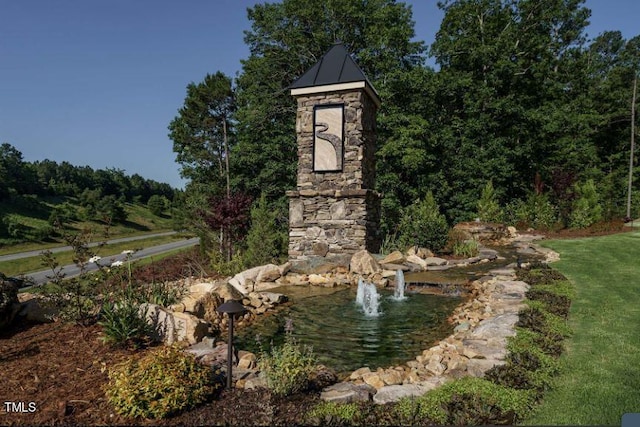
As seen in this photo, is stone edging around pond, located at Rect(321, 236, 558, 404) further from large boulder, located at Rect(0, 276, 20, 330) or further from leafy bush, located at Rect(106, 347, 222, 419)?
large boulder, located at Rect(0, 276, 20, 330)

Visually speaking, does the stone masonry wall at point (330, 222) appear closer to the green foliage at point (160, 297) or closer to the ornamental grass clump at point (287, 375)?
the green foliage at point (160, 297)

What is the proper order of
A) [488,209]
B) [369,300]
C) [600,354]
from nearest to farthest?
[600,354] → [369,300] → [488,209]

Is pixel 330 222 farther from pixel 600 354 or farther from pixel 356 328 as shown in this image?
pixel 600 354

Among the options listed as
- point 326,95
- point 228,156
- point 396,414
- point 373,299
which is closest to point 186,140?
point 228,156

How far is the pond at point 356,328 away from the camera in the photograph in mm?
4806

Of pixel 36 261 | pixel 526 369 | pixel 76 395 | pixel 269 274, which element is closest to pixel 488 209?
pixel 269 274

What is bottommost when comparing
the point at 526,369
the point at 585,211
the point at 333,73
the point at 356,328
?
the point at 356,328

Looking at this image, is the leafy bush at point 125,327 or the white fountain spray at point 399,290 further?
the white fountain spray at point 399,290

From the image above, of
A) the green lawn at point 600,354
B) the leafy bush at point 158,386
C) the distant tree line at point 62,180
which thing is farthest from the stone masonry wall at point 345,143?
the distant tree line at point 62,180

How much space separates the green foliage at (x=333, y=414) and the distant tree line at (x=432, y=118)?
576 inches

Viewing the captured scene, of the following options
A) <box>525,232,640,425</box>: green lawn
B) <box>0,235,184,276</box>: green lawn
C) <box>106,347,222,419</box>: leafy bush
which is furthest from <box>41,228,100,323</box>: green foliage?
<box>0,235,184,276</box>: green lawn

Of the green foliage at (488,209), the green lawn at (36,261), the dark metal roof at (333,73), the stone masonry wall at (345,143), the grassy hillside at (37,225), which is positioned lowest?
the green lawn at (36,261)

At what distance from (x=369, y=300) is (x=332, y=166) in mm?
4684

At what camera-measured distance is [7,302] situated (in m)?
4.94
